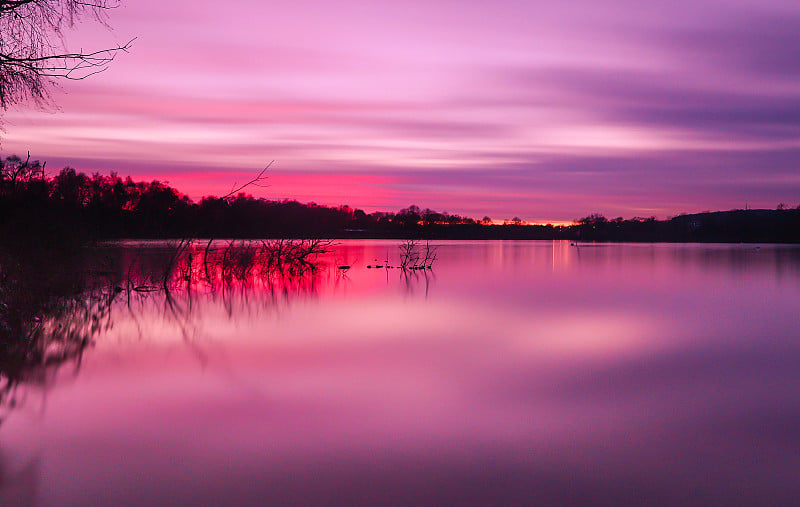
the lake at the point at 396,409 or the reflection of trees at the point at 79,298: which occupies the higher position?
the reflection of trees at the point at 79,298

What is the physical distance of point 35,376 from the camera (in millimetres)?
8781

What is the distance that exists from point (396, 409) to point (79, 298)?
39.6 ft

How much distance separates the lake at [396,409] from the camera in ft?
17.5

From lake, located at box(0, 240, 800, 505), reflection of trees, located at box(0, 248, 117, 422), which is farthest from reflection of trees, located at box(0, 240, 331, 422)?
lake, located at box(0, 240, 800, 505)

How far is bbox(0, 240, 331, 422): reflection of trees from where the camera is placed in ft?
32.2

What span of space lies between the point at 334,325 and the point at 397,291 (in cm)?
820

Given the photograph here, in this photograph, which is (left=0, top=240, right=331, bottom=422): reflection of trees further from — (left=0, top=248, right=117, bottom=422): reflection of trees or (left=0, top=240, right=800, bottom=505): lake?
(left=0, top=240, right=800, bottom=505): lake

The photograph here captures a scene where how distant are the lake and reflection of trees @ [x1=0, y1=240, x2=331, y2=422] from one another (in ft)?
0.42

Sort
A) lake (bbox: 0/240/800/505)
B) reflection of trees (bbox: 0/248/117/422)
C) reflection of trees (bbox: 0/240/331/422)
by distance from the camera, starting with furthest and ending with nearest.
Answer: reflection of trees (bbox: 0/240/331/422), reflection of trees (bbox: 0/248/117/422), lake (bbox: 0/240/800/505)

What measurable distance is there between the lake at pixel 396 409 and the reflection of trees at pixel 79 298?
127mm

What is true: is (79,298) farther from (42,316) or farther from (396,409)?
(396,409)

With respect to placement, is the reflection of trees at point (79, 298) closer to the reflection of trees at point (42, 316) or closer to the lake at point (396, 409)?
the reflection of trees at point (42, 316)

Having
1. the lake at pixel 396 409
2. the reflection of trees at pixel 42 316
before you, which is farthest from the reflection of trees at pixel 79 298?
the lake at pixel 396 409

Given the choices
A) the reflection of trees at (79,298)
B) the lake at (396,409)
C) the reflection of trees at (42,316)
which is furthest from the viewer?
the reflection of trees at (79,298)
